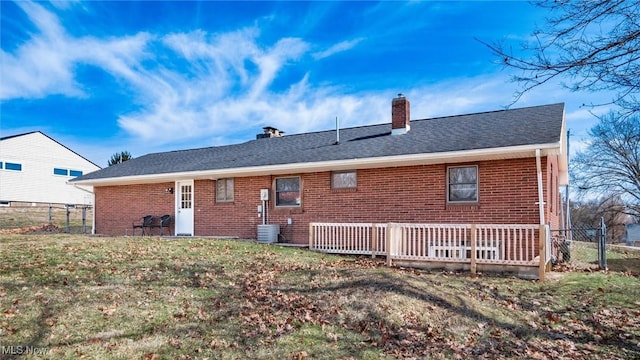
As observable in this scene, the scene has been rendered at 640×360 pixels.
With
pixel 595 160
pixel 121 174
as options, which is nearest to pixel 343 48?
pixel 121 174

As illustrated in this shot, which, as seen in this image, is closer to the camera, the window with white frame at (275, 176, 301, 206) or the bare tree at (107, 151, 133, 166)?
the window with white frame at (275, 176, 301, 206)

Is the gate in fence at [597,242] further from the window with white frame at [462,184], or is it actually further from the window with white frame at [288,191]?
the window with white frame at [288,191]

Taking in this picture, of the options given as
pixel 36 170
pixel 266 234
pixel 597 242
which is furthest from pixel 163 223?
pixel 36 170

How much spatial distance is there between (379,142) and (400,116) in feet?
4.87

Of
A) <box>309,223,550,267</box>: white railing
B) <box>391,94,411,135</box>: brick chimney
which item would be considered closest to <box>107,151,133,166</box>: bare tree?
<box>391,94,411,135</box>: brick chimney

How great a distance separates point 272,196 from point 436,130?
5.84 meters

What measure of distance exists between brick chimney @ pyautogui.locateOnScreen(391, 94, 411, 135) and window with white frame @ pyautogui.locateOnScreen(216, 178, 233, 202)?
20.1 ft

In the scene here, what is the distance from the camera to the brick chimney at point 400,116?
48.5ft

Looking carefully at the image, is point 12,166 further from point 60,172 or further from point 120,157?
point 120,157

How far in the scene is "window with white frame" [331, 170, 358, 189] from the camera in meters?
13.5

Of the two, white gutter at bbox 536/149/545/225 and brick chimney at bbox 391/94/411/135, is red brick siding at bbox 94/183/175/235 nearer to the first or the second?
brick chimney at bbox 391/94/411/135

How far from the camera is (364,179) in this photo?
13312mm

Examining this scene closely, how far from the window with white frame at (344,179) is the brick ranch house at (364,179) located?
1.3 inches

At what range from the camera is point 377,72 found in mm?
18109
